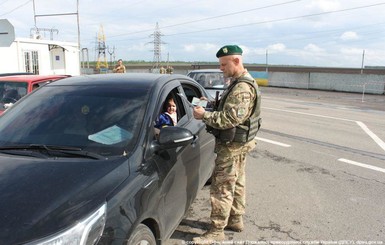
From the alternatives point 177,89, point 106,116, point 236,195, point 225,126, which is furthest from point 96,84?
point 236,195

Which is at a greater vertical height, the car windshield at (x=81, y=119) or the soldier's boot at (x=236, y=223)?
the car windshield at (x=81, y=119)

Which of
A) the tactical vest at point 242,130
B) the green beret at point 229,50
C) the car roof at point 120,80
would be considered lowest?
the tactical vest at point 242,130

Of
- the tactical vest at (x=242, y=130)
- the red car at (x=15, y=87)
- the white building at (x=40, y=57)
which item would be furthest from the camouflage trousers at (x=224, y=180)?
the white building at (x=40, y=57)

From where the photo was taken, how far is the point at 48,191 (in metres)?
2.12

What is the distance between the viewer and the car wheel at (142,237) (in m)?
2.23

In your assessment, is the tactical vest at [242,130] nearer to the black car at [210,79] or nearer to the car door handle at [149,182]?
the car door handle at [149,182]

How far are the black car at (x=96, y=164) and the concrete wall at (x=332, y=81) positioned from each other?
21.5 m

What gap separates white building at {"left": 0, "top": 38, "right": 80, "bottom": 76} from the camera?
17.3 m

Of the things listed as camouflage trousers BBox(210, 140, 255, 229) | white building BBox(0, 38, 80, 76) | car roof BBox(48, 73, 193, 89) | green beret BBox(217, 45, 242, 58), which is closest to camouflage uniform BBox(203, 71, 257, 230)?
camouflage trousers BBox(210, 140, 255, 229)

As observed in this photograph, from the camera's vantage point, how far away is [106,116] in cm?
296

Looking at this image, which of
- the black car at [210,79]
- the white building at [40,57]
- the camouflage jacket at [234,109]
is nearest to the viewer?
the camouflage jacket at [234,109]

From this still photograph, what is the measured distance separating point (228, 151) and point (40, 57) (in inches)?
738

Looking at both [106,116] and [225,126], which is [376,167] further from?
[106,116]

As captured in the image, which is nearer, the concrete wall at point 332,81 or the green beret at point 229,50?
the green beret at point 229,50
